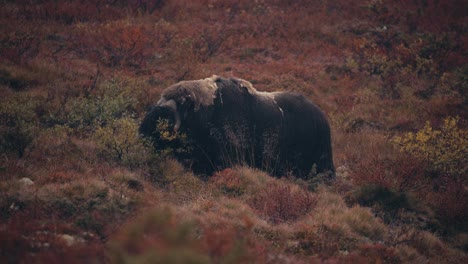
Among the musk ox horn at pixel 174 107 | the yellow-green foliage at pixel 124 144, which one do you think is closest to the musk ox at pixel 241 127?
the musk ox horn at pixel 174 107

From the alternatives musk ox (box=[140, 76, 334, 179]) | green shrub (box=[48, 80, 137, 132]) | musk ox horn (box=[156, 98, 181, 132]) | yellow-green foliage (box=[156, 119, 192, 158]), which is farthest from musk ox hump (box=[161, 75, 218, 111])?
green shrub (box=[48, 80, 137, 132])

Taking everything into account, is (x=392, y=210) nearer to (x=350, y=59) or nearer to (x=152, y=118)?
(x=152, y=118)

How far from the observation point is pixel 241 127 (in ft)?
30.8

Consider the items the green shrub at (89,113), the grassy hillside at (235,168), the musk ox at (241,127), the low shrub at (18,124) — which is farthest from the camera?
the green shrub at (89,113)

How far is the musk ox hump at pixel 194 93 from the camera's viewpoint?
357 inches

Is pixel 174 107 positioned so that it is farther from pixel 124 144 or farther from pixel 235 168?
pixel 235 168

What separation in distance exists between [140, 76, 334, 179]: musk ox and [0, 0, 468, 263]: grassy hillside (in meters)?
0.62

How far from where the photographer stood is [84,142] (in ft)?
28.0

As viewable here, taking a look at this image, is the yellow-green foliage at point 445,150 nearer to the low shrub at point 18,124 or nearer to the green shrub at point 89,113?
the green shrub at point 89,113

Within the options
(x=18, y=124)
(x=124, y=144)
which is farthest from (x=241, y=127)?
(x=18, y=124)

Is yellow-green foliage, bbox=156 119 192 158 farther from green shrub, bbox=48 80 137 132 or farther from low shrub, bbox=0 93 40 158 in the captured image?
low shrub, bbox=0 93 40 158

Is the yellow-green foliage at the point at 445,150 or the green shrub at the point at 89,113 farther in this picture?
the yellow-green foliage at the point at 445,150

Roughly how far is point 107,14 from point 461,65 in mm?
13798

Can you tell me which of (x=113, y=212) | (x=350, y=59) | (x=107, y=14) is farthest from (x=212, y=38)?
(x=113, y=212)
